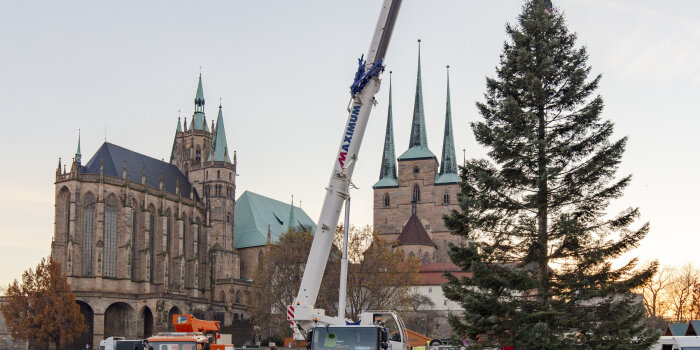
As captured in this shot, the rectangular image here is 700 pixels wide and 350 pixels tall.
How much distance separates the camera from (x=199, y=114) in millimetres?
102625

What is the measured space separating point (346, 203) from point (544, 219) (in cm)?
549

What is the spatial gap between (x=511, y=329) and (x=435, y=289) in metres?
72.7

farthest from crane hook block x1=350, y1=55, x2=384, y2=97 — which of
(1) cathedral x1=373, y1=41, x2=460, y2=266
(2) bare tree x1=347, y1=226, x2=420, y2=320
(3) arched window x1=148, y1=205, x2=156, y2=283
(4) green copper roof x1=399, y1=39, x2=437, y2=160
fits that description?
(4) green copper roof x1=399, y1=39, x2=437, y2=160

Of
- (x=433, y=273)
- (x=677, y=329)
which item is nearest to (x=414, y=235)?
(x=433, y=273)

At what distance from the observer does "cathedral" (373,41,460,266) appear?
10500 cm

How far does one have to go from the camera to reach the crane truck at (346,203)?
20.9 meters

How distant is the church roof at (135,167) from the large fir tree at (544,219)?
6535cm

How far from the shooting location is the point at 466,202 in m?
21.5

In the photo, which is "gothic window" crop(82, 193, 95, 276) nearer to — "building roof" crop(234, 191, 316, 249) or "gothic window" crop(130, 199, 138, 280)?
"gothic window" crop(130, 199, 138, 280)

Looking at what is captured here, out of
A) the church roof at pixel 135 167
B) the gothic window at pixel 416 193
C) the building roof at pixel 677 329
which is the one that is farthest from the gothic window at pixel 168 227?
the building roof at pixel 677 329

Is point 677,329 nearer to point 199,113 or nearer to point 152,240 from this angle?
point 152,240

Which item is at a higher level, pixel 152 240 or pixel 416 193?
pixel 416 193

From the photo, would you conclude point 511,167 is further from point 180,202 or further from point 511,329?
point 180,202

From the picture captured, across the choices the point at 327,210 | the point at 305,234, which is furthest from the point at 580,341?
the point at 305,234
